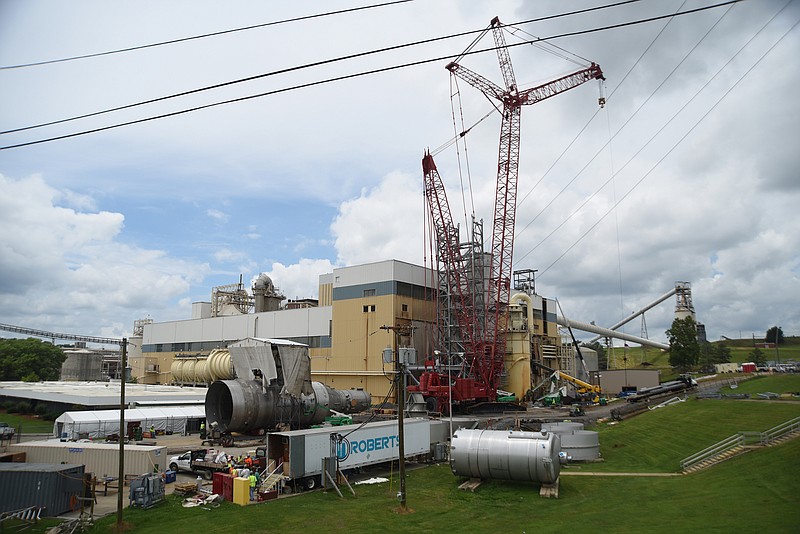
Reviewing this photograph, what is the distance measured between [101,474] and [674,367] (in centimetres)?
10646

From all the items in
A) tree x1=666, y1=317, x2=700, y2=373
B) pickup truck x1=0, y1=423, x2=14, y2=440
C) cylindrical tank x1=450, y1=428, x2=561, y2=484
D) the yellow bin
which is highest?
tree x1=666, y1=317, x2=700, y2=373

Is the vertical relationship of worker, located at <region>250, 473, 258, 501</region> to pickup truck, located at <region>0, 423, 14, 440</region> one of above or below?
above

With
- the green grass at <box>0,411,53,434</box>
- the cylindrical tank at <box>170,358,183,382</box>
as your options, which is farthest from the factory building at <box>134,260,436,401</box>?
the green grass at <box>0,411,53,434</box>

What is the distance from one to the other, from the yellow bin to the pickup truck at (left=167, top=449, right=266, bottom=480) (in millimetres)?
3495

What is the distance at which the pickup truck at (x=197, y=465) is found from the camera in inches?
1134

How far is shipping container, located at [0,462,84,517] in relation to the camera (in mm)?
22500

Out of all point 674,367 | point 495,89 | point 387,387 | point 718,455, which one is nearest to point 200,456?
point 718,455

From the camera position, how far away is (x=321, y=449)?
1048 inches

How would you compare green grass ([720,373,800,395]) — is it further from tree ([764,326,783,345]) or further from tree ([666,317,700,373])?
tree ([764,326,783,345])

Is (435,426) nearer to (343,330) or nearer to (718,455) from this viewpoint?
(718,455)

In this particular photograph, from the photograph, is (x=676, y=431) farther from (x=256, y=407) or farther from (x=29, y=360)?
(x=29, y=360)

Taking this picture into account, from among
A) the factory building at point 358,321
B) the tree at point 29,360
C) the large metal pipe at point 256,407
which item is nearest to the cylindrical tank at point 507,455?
the large metal pipe at point 256,407

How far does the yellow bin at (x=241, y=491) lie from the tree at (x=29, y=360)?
97.4 meters

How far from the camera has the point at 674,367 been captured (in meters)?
108
